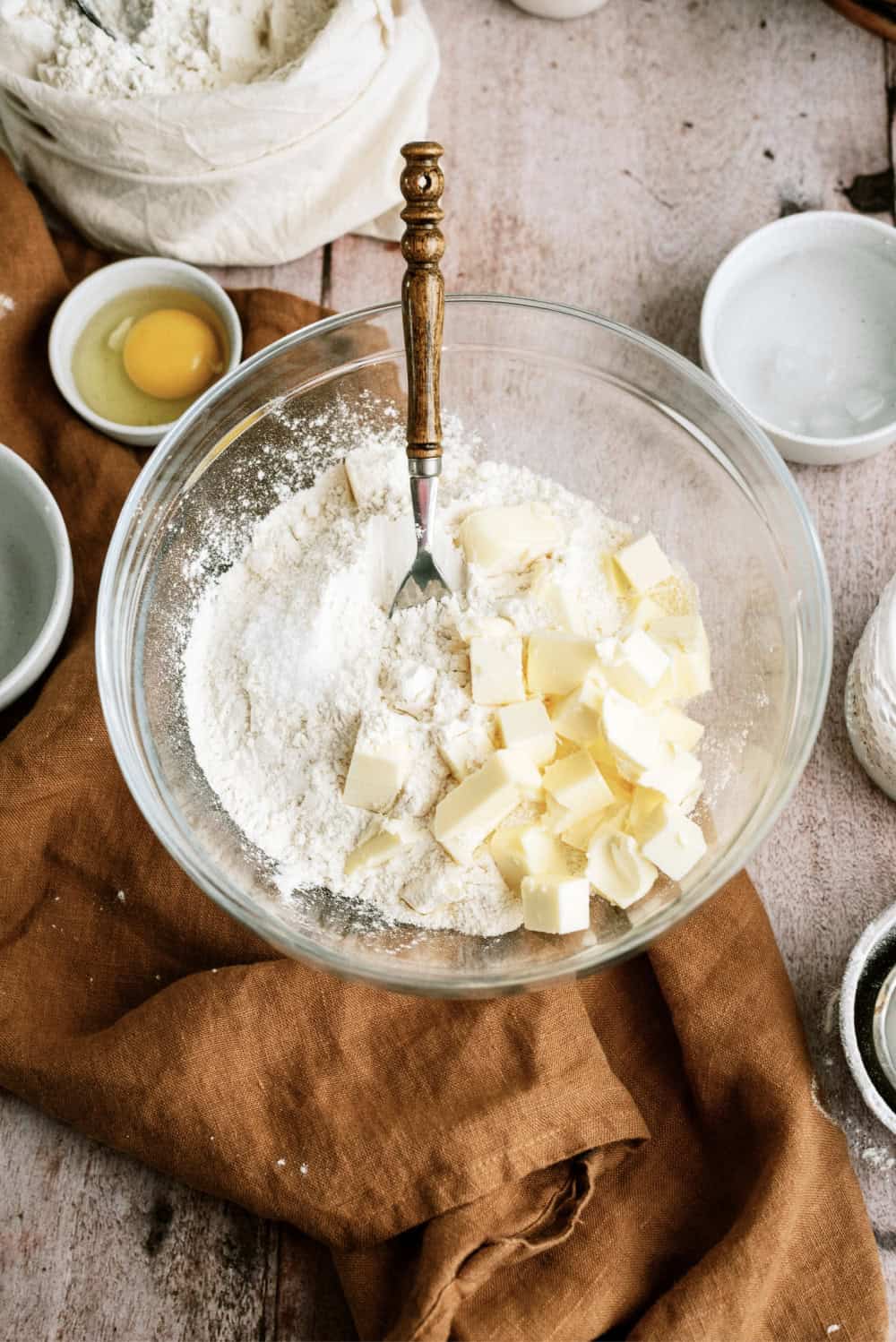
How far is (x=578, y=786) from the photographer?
46.5 inches

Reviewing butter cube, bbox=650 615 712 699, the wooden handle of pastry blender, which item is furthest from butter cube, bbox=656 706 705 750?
the wooden handle of pastry blender

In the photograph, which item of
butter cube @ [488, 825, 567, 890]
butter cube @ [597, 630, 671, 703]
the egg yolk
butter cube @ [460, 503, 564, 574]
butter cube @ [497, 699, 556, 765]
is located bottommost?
butter cube @ [488, 825, 567, 890]

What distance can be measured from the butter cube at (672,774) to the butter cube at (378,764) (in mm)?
239

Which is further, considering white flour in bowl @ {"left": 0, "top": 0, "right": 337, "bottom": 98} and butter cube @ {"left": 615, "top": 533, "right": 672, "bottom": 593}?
white flour in bowl @ {"left": 0, "top": 0, "right": 337, "bottom": 98}

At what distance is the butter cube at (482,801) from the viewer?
1.17m

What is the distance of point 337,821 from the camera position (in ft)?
4.09

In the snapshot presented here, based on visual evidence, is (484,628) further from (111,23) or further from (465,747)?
(111,23)

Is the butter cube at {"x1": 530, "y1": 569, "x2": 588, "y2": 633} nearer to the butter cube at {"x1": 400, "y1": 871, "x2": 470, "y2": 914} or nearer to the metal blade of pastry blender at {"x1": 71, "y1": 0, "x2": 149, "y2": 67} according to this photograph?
the butter cube at {"x1": 400, "y1": 871, "x2": 470, "y2": 914}

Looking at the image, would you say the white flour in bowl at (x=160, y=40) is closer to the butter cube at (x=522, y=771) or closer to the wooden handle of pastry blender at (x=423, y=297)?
the wooden handle of pastry blender at (x=423, y=297)

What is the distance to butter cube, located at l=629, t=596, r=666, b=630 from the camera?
1303mm

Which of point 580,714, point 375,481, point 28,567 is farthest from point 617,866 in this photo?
point 28,567

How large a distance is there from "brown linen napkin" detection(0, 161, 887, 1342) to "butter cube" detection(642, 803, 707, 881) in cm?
19

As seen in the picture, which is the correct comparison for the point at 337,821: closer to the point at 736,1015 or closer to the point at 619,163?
the point at 736,1015

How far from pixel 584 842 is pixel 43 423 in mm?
933
